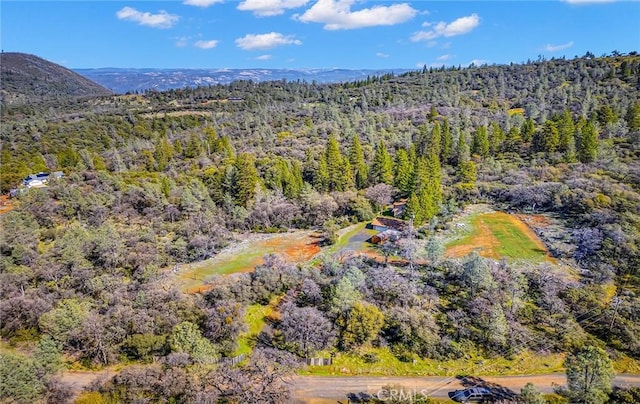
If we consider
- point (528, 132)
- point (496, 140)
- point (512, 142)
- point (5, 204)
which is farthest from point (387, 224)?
point (5, 204)

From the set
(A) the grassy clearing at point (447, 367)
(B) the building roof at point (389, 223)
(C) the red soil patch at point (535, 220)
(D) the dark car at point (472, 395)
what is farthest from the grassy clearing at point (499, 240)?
(D) the dark car at point (472, 395)

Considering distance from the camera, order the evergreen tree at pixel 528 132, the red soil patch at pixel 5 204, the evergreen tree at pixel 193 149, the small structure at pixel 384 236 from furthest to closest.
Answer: the evergreen tree at pixel 193 149 → the evergreen tree at pixel 528 132 → the red soil patch at pixel 5 204 → the small structure at pixel 384 236

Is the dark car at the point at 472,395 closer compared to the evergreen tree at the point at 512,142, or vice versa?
the dark car at the point at 472,395

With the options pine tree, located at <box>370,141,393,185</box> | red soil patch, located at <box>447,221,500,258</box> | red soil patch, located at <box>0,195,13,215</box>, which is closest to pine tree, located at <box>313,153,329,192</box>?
pine tree, located at <box>370,141,393,185</box>

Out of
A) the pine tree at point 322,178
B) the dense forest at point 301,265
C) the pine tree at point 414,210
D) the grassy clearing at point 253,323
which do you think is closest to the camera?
the dense forest at point 301,265

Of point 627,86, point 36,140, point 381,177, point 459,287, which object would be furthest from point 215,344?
point 627,86

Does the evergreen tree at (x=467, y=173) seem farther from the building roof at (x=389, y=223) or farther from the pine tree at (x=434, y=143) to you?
the building roof at (x=389, y=223)

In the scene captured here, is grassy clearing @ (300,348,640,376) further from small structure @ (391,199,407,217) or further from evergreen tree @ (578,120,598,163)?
evergreen tree @ (578,120,598,163)
